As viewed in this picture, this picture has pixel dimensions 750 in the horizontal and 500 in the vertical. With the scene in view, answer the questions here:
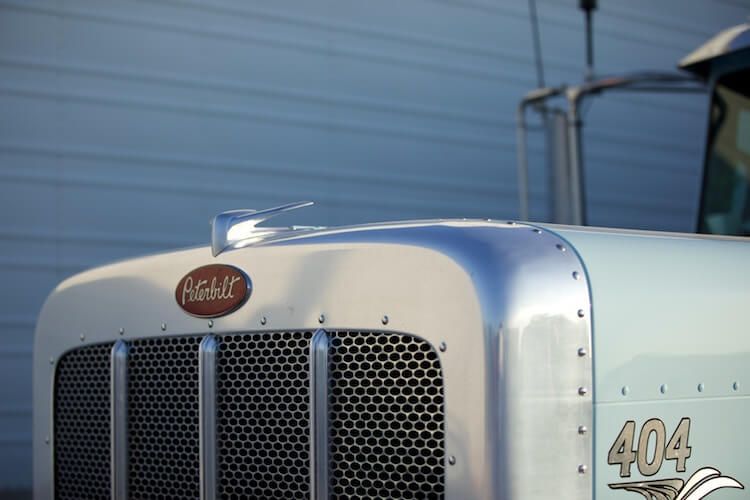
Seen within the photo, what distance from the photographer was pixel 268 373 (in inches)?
87.2

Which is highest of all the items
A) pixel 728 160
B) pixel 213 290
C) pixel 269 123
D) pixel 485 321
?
pixel 269 123

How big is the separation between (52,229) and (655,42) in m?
4.61

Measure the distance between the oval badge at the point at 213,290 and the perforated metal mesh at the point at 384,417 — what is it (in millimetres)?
257

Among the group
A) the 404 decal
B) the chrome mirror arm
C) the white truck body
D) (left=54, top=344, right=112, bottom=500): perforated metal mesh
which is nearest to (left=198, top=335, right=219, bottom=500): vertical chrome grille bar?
the white truck body

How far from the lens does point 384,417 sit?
203 centimetres

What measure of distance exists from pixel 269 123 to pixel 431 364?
15.0 ft

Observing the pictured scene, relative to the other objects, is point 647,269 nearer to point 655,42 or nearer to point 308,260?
point 308,260

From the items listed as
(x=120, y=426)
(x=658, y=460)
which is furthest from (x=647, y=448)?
(x=120, y=426)

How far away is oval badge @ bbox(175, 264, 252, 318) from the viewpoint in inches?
89.3

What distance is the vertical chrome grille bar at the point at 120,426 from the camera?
246 centimetres

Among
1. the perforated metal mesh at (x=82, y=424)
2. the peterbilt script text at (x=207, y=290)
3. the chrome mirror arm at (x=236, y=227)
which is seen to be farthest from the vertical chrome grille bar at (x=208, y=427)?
the perforated metal mesh at (x=82, y=424)

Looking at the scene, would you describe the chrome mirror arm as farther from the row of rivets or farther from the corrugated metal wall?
the corrugated metal wall

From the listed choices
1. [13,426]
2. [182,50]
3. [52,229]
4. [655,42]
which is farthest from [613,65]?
[13,426]

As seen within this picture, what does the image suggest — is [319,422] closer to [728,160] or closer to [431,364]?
[431,364]
